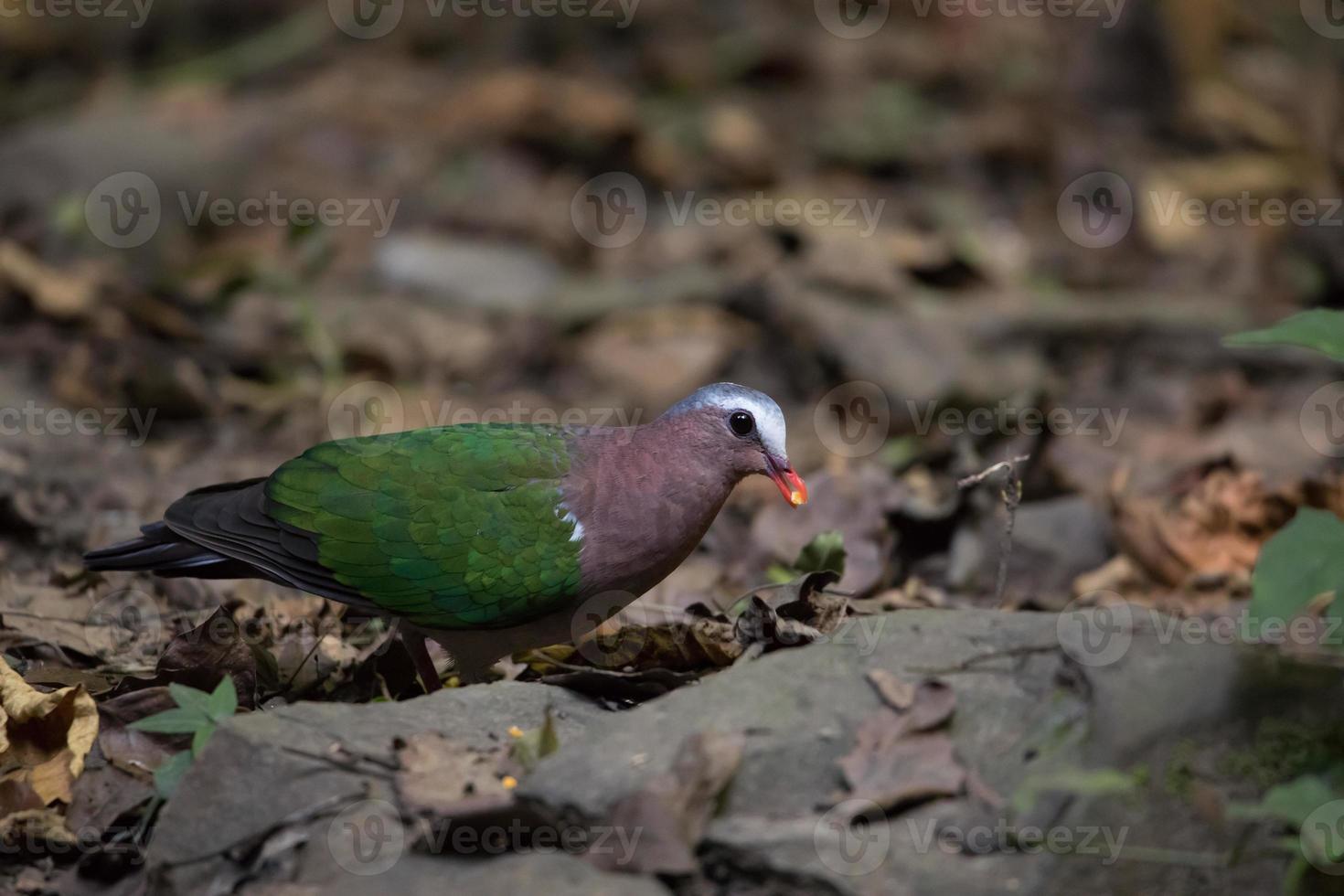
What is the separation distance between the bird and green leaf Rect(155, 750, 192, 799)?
971 mm

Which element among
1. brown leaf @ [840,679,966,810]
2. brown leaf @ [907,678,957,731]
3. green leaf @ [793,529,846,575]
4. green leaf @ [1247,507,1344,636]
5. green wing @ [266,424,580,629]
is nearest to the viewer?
green leaf @ [1247,507,1344,636]

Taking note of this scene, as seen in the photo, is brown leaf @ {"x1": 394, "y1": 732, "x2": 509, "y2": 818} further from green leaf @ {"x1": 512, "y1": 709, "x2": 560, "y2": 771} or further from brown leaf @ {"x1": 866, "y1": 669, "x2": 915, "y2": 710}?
brown leaf @ {"x1": 866, "y1": 669, "x2": 915, "y2": 710}

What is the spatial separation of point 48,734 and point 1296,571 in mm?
2868

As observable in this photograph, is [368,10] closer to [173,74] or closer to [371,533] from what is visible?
[173,74]

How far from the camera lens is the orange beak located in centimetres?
436

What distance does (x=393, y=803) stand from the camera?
3016mm

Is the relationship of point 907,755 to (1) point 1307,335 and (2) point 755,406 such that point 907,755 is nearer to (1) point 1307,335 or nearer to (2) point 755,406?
(1) point 1307,335

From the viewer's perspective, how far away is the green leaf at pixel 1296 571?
2705 mm

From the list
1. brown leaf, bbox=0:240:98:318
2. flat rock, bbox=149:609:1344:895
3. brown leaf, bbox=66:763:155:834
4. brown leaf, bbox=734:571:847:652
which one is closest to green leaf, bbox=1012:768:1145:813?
flat rock, bbox=149:609:1344:895

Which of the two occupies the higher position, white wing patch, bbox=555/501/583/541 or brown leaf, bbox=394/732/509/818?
white wing patch, bbox=555/501/583/541

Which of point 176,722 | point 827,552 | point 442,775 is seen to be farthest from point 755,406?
point 176,722

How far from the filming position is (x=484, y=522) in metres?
4.22

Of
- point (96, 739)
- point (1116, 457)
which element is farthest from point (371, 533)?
point (1116, 457)

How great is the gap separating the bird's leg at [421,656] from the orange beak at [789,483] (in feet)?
3.70
